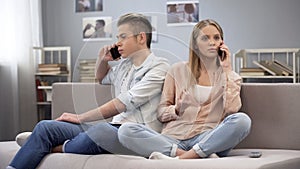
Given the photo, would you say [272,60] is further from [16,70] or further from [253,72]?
[16,70]

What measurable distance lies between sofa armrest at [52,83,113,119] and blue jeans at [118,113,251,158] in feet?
1.07

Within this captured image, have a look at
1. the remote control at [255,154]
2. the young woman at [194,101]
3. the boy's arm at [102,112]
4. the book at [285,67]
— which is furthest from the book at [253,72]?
the remote control at [255,154]

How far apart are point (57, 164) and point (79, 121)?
274mm

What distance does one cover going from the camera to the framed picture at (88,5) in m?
5.61

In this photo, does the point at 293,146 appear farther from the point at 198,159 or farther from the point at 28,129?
the point at 28,129

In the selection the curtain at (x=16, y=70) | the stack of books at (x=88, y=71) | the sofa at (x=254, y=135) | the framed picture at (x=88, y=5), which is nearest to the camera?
the sofa at (x=254, y=135)

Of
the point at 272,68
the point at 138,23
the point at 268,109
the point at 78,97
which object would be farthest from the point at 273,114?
the point at 272,68

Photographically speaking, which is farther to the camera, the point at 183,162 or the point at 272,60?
the point at 272,60

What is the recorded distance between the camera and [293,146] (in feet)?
8.80

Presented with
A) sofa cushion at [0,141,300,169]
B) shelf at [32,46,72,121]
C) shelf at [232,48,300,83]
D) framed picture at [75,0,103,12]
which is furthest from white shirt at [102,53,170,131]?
framed picture at [75,0,103,12]

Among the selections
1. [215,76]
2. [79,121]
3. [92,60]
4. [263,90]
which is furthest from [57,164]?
[263,90]

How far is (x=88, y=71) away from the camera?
120 inches

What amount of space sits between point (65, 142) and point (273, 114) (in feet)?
3.18

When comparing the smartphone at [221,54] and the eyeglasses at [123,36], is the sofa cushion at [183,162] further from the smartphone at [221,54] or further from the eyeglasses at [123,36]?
the eyeglasses at [123,36]
